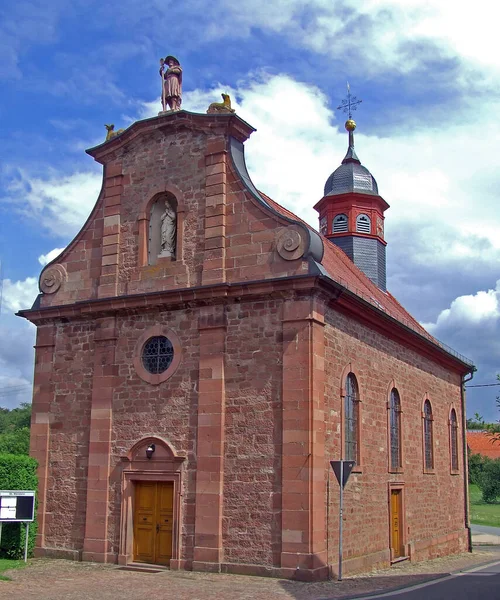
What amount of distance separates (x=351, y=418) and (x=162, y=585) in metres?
6.24

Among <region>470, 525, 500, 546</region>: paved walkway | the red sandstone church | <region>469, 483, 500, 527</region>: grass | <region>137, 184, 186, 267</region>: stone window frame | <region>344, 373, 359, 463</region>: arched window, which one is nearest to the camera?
the red sandstone church

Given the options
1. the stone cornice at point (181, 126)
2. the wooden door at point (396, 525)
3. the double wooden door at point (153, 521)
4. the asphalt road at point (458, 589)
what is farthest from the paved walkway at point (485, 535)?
the stone cornice at point (181, 126)

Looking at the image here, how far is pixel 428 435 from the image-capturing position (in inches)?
976

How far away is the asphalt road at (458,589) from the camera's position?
45.4 ft

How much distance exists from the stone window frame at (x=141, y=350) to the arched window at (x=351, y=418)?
404cm

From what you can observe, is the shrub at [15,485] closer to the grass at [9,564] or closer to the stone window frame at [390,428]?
the grass at [9,564]

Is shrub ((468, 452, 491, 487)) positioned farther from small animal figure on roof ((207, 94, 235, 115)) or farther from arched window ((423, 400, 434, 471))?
small animal figure on roof ((207, 94, 235, 115))

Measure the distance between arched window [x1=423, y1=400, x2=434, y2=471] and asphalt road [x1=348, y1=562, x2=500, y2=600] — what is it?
19.2 ft

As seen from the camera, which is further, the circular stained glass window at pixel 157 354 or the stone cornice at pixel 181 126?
the stone cornice at pixel 181 126

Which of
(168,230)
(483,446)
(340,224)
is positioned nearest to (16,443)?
(340,224)

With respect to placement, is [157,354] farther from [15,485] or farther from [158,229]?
[15,485]

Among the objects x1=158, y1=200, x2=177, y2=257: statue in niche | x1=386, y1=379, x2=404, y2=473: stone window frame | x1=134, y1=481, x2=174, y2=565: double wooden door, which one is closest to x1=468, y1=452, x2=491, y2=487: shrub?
x1=386, y1=379, x2=404, y2=473: stone window frame

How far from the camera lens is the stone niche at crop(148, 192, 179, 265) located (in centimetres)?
1858

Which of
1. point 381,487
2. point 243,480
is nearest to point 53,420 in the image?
point 243,480
